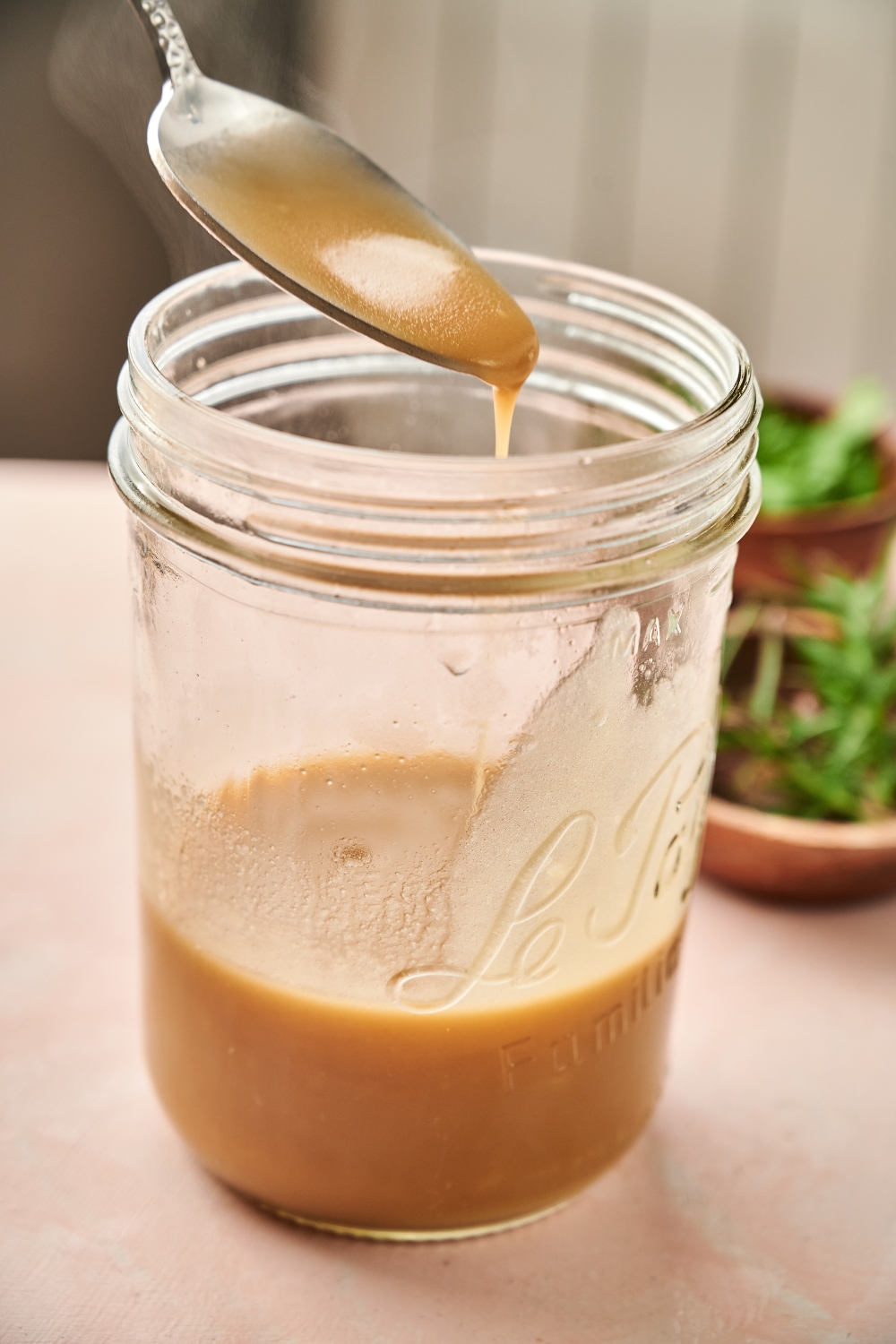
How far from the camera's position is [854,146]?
2.35 m

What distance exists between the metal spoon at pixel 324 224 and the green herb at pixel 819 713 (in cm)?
36

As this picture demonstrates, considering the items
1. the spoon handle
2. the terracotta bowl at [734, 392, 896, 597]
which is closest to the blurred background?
the terracotta bowl at [734, 392, 896, 597]

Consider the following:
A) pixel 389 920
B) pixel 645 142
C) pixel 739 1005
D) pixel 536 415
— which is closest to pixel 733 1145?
pixel 739 1005

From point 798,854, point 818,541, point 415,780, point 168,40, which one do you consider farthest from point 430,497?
point 818,541

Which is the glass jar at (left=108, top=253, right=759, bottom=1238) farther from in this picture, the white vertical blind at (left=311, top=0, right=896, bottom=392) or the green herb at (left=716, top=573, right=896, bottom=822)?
the white vertical blind at (left=311, top=0, right=896, bottom=392)

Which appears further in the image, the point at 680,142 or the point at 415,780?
the point at 680,142

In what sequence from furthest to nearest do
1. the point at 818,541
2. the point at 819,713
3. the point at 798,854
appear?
the point at 818,541, the point at 819,713, the point at 798,854

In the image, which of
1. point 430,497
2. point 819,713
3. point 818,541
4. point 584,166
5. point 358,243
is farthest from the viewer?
point 584,166

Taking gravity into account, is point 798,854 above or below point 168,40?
below

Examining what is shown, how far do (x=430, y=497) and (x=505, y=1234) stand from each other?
1.03 feet

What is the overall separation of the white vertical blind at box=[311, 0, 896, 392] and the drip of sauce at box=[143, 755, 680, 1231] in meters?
1.74

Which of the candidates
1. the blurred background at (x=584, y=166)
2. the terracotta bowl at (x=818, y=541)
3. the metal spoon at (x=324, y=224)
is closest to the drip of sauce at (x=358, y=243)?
the metal spoon at (x=324, y=224)

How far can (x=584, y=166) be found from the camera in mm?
2311

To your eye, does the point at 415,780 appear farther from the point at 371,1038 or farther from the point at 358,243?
the point at 358,243
